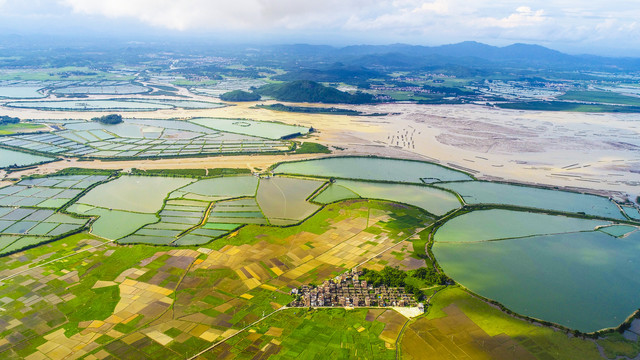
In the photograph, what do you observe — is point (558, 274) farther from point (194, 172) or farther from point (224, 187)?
point (194, 172)

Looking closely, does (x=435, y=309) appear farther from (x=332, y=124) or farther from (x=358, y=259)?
(x=332, y=124)

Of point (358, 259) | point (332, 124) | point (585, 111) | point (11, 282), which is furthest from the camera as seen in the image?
point (585, 111)

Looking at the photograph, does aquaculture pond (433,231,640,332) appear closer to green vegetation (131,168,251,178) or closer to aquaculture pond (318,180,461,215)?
aquaculture pond (318,180,461,215)

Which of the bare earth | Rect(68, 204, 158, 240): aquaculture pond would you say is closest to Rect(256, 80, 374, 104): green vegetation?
the bare earth

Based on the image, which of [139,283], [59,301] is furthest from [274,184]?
[59,301]

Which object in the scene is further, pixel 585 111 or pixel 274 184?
pixel 585 111


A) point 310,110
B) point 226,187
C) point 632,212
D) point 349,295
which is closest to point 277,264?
point 349,295
